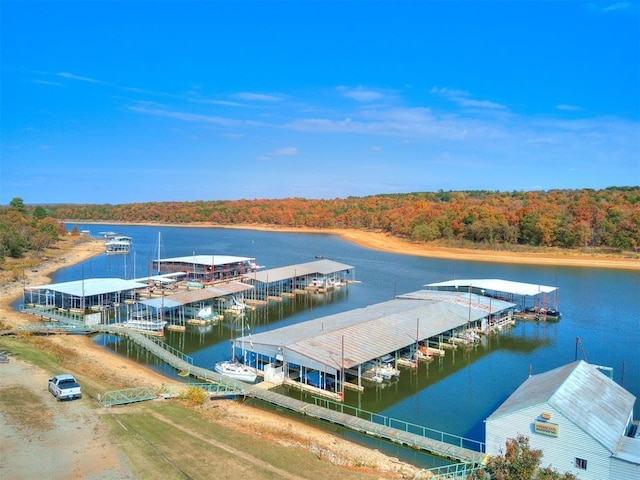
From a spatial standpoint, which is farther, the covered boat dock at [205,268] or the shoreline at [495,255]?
the shoreline at [495,255]

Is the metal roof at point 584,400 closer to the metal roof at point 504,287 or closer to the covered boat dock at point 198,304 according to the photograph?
the metal roof at point 504,287

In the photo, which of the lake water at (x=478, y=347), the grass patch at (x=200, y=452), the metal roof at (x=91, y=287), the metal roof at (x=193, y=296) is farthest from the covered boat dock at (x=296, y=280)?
the grass patch at (x=200, y=452)

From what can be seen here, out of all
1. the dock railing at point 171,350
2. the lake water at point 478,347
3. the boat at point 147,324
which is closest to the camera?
the lake water at point 478,347

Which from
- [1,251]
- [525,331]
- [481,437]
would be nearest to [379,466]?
[481,437]

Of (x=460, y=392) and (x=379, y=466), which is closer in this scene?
(x=379, y=466)

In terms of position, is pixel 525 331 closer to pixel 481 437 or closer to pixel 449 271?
pixel 481 437

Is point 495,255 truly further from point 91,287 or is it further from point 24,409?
point 24,409

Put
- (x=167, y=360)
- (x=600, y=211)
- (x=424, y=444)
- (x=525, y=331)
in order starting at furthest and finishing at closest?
(x=600, y=211) → (x=525, y=331) → (x=167, y=360) → (x=424, y=444)
